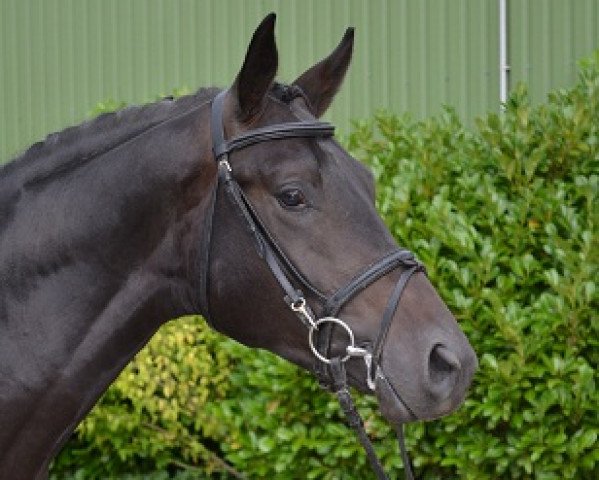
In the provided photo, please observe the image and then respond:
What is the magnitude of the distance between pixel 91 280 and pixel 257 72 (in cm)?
73

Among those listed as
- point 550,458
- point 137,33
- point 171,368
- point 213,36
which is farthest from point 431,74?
point 550,458

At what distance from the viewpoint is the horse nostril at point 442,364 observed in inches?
109

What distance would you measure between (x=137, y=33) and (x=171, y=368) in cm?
333

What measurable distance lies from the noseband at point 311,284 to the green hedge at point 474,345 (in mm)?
2449

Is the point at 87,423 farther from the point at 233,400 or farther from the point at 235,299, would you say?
the point at 235,299

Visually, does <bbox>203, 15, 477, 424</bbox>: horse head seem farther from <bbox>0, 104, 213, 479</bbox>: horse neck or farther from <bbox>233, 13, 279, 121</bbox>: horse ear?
<bbox>0, 104, 213, 479</bbox>: horse neck

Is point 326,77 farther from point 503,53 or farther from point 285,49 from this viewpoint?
point 285,49

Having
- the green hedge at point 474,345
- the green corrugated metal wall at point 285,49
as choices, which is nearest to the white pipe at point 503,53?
the green corrugated metal wall at point 285,49

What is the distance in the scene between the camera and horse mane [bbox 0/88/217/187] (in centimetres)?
319

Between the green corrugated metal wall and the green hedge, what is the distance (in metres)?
1.46

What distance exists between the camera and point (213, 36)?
8.58 m

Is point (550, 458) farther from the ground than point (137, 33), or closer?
closer

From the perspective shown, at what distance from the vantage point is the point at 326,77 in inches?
133

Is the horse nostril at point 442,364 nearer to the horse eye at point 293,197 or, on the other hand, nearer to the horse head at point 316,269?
the horse head at point 316,269
